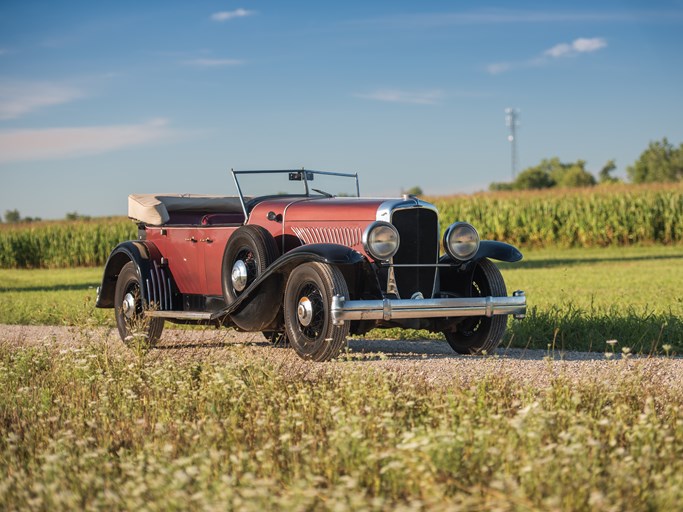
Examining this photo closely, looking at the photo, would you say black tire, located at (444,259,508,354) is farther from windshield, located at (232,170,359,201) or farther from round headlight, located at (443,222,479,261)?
windshield, located at (232,170,359,201)

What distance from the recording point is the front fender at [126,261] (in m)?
10.3

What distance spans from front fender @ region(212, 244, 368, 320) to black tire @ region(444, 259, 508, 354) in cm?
128

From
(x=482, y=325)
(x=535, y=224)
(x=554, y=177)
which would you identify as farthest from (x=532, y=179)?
(x=482, y=325)

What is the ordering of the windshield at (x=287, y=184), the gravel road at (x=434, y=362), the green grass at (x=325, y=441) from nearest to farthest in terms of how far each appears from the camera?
1. the green grass at (x=325, y=441)
2. the gravel road at (x=434, y=362)
3. the windshield at (x=287, y=184)

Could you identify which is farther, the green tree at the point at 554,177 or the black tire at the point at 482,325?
the green tree at the point at 554,177

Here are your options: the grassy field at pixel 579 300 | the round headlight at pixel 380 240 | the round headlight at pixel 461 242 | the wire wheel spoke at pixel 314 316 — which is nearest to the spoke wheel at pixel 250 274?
the wire wheel spoke at pixel 314 316

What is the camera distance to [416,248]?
8680 mm

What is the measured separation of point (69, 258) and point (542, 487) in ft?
121

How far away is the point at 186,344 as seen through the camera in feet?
34.9

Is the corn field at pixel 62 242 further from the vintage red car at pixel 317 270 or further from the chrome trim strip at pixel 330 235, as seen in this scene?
the chrome trim strip at pixel 330 235

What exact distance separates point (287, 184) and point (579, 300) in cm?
684

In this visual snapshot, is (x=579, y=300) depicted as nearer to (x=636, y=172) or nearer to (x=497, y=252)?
(x=497, y=252)

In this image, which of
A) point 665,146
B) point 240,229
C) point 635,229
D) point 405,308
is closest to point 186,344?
point 240,229

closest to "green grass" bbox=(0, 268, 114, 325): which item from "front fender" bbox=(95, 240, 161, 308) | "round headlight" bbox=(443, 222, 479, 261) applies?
"front fender" bbox=(95, 240, 161, 308)
